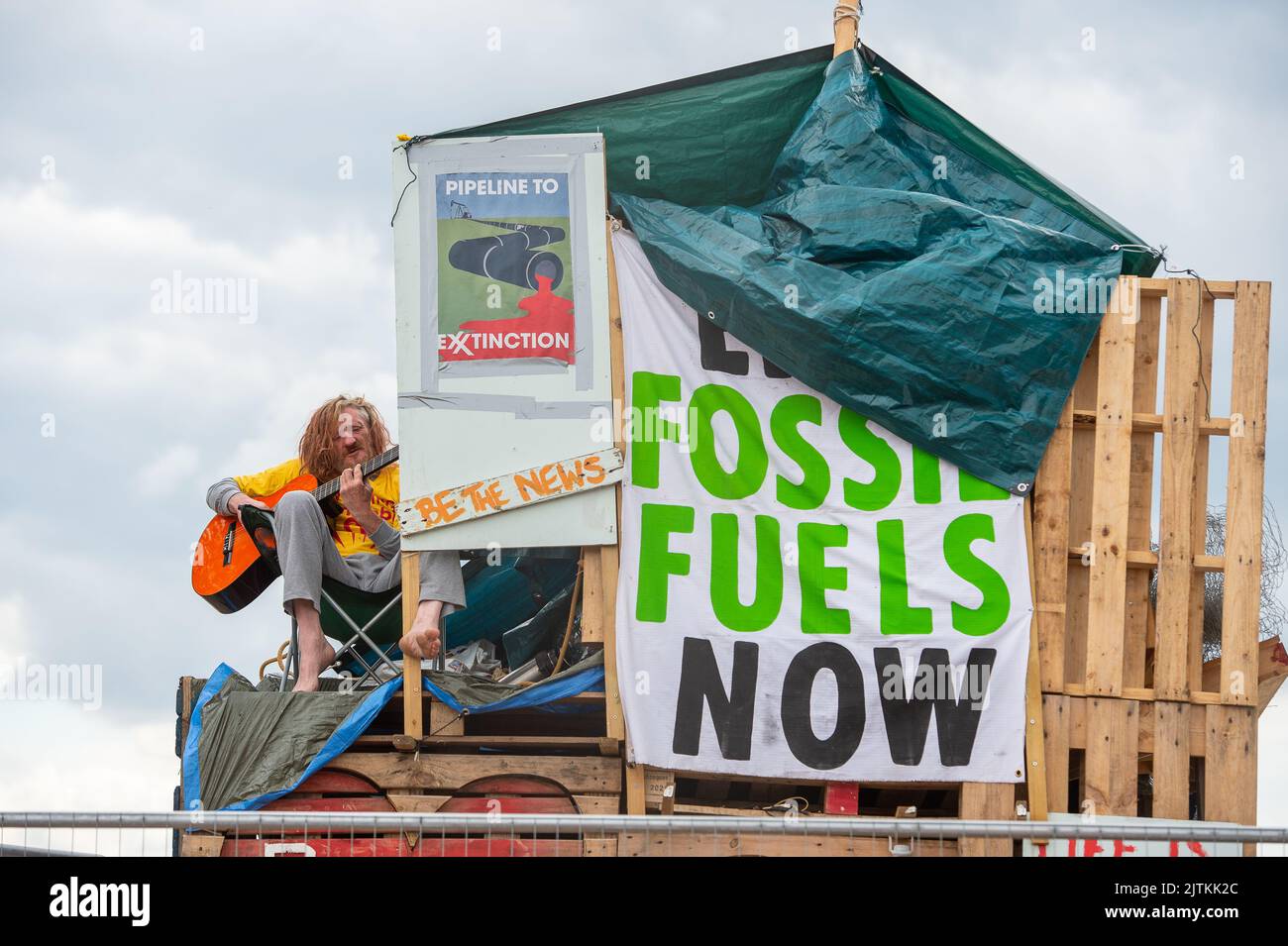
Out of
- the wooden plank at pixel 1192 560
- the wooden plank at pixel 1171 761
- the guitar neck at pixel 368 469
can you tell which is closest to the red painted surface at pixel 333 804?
the guitar neck at pixel 368 469

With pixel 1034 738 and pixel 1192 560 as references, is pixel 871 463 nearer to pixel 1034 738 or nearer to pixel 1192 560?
pixel 1034 738

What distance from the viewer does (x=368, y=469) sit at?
8602mm

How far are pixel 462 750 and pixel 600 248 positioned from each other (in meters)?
2.77

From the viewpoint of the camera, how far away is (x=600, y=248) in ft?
26.1

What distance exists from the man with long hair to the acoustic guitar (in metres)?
0.09

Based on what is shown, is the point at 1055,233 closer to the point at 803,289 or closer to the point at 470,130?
the point at 803,289

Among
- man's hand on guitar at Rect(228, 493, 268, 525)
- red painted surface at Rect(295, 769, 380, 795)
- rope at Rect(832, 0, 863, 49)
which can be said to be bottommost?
red painted surface at Rect(295, 769, 380, 795)

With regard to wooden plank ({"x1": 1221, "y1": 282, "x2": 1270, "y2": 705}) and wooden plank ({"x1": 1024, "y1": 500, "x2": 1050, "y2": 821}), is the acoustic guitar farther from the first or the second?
wooden plank ({"x1": 1221, "y1": 282, "x2": 1270, "y2": 705})

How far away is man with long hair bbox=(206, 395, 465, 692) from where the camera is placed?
7.82 metres

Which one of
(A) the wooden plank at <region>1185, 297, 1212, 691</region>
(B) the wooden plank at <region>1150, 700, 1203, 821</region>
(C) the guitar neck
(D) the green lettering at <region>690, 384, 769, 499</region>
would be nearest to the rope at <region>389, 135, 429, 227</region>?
(C) the guitar neck
